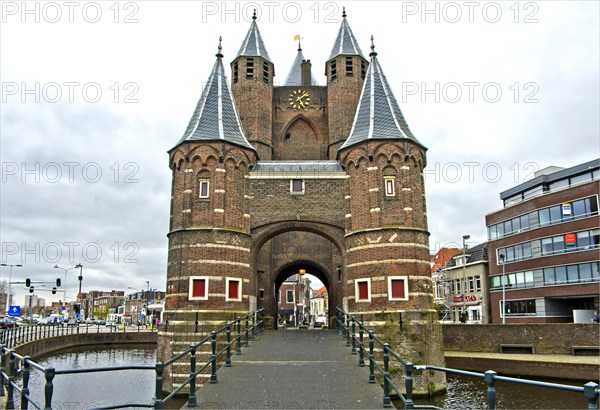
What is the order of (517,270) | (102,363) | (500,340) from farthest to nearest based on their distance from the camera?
(517,270) < (102,363) < (500,340)

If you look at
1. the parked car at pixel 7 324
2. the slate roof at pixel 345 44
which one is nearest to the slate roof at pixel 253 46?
the slate roof at pixel 345 44

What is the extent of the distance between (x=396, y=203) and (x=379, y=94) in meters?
6.64

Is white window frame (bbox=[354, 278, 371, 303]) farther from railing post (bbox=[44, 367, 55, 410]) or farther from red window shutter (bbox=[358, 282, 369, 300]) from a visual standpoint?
railing post (bbox=[44, 367, 55, 410])

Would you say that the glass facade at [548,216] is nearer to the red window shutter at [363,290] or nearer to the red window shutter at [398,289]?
the red window shutter at [398,289]

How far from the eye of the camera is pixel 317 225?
85.7 ft

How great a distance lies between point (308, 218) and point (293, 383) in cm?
1501

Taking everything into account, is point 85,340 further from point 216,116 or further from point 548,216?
point 548,216

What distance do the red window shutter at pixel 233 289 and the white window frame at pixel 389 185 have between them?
841 cm

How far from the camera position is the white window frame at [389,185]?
81.0 feet

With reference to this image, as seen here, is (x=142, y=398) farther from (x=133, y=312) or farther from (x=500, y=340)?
(x=133, y=312)

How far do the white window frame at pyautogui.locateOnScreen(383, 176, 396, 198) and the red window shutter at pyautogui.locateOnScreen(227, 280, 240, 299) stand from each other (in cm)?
841

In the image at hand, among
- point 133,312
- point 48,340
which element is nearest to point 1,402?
point 48,340

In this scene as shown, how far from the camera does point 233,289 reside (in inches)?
963

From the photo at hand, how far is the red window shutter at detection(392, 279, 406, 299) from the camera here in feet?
76.6
